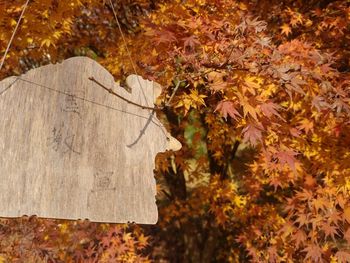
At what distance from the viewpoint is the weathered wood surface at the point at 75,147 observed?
1557 mm

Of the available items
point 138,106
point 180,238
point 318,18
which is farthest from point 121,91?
point 180,238

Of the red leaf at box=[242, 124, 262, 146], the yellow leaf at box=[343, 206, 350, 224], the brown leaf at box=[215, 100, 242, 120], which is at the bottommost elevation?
the yellow leaf at box=[343, 206, 350, 224]

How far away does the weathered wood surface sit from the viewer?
156 centimetres

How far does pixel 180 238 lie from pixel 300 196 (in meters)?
3.57

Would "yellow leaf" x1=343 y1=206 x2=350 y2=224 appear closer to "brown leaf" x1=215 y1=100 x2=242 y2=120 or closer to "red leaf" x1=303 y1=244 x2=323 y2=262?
"red leaf" x1=303 y1=244 x2=323 y2=262

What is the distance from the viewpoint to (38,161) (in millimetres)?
1591

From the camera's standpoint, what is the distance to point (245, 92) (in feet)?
8.82

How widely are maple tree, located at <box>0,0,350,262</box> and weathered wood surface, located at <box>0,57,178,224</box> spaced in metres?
0.37

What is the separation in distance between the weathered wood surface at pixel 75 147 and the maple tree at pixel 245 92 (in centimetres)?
37

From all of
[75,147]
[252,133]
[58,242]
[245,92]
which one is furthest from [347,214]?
[58,242]

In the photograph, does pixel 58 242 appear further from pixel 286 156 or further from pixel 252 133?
pixel 252 133

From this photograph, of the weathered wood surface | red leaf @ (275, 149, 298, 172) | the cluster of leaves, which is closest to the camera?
the weathered wood surface

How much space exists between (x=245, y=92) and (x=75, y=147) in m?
1.40

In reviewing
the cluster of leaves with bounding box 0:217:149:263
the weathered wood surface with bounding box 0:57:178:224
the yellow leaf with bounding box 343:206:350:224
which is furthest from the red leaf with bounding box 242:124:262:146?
the cluster of leaves with bounding box 0:217:149:263
